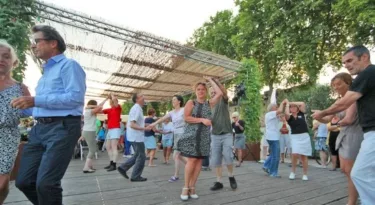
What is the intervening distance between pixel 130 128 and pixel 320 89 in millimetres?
14611

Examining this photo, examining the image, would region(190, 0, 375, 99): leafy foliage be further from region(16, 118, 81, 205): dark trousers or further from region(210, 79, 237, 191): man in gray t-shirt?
region(16, 118, 81, 205): dark trousers

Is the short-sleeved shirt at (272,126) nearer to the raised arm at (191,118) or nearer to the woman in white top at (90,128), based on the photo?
the raised arm at (191,118)

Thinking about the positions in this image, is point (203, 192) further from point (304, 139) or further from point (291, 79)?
point (291, 79)

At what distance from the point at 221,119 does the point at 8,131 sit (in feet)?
11.7

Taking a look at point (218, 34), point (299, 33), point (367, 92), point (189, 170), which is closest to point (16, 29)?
point (189, 170)

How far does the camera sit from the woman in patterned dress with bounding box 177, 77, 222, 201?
486 centimetres

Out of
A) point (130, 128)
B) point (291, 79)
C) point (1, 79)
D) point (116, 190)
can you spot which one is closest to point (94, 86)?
point (291, 79)

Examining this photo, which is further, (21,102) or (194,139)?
(194,139)

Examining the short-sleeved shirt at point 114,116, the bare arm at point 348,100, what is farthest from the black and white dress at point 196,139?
the short-sleeved shirt at point 114,116

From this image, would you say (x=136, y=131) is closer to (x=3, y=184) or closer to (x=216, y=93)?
(x=216, y=93)

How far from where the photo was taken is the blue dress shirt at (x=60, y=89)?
2586mm

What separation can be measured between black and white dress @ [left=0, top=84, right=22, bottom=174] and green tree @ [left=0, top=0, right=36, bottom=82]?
317 cm

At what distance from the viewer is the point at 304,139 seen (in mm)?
7254

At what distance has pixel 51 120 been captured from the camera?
2721 millimetres
